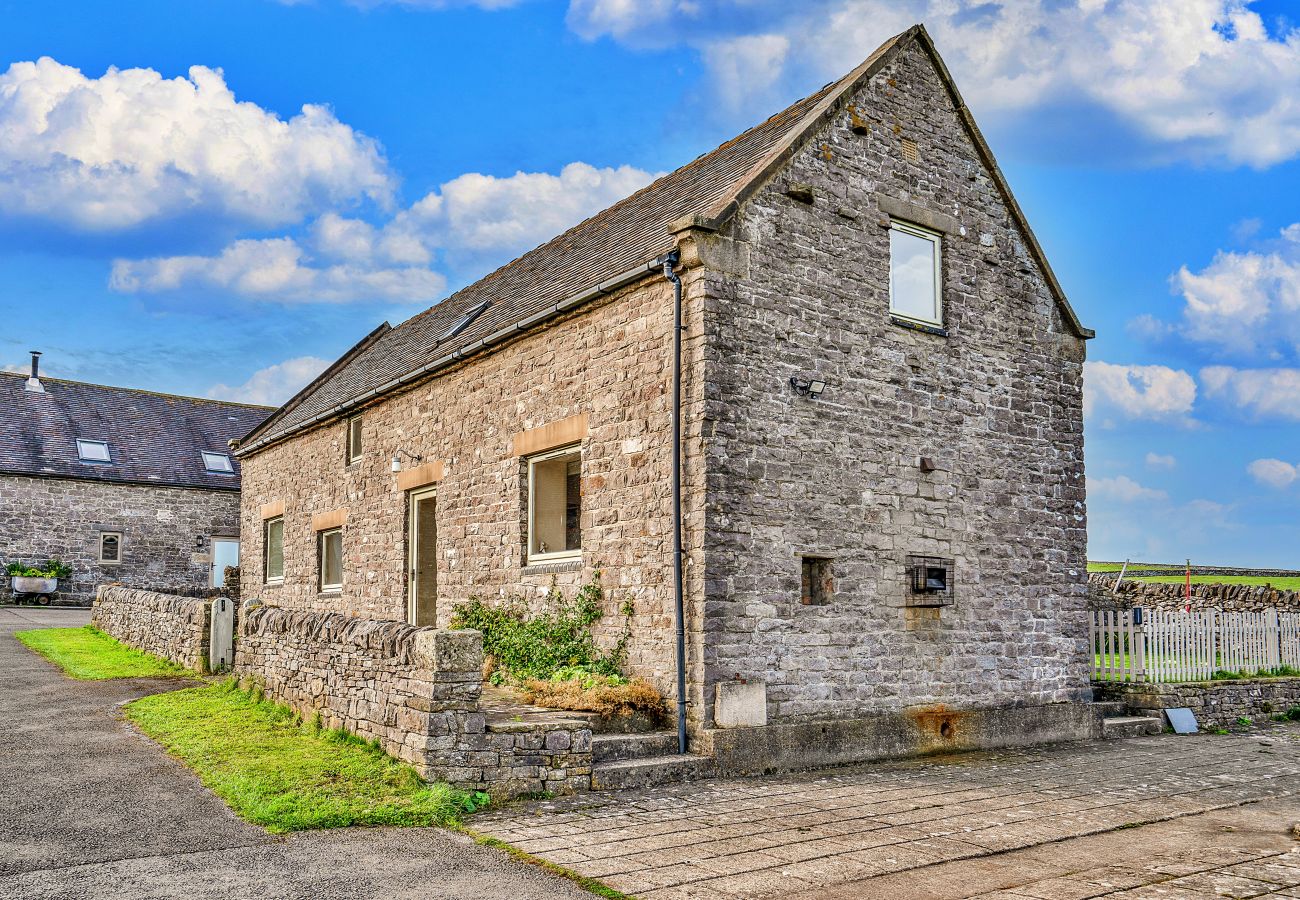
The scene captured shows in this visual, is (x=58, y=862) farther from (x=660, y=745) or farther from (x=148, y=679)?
(x=148, y=679)

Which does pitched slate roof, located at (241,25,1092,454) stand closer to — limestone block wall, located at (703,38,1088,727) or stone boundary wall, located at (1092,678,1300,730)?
limestone block wall, located at (703,38,1088,727)

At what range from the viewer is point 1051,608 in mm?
12562

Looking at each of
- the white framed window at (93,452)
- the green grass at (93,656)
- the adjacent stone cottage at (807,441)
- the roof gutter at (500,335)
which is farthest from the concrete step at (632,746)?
the white framed window at (93,452)

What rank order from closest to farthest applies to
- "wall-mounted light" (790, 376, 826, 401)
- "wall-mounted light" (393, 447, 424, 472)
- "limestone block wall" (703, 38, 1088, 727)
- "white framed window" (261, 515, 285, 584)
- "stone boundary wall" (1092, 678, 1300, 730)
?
1. "limestone block wall" (703, 38, 1088, 727)
2. "wall-mounted light" (790, 376, 826, 401)
3. "stone boundary wall" (1092, 678, 1300, 730)
4. "wall-mounted light" (393, 447, 424, 472)
5. "white framed window" (261, 515, 285, 584)

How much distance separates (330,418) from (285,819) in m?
11.1

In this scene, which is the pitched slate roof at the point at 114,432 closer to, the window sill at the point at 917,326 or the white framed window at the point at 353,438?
the white framed window at the point at 353,438

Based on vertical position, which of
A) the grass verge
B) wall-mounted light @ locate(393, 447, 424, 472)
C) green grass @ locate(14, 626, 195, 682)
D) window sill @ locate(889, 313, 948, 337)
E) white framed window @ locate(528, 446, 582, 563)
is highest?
window sill @ locate(889, 313, 948, 337)

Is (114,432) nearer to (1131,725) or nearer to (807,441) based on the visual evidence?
(807,441)

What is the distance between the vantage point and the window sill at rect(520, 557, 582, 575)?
11.1 m

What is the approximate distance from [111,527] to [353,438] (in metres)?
19.6

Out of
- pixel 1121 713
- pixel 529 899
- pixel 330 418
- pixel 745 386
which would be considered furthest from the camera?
pixel 330 418

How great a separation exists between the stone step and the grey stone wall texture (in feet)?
83.3

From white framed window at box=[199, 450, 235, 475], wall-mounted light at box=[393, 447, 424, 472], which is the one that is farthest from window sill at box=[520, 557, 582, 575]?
white framed window at box=[199, 450, 235, 475]

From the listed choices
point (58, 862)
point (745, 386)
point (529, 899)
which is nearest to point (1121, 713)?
point (745, 386)
